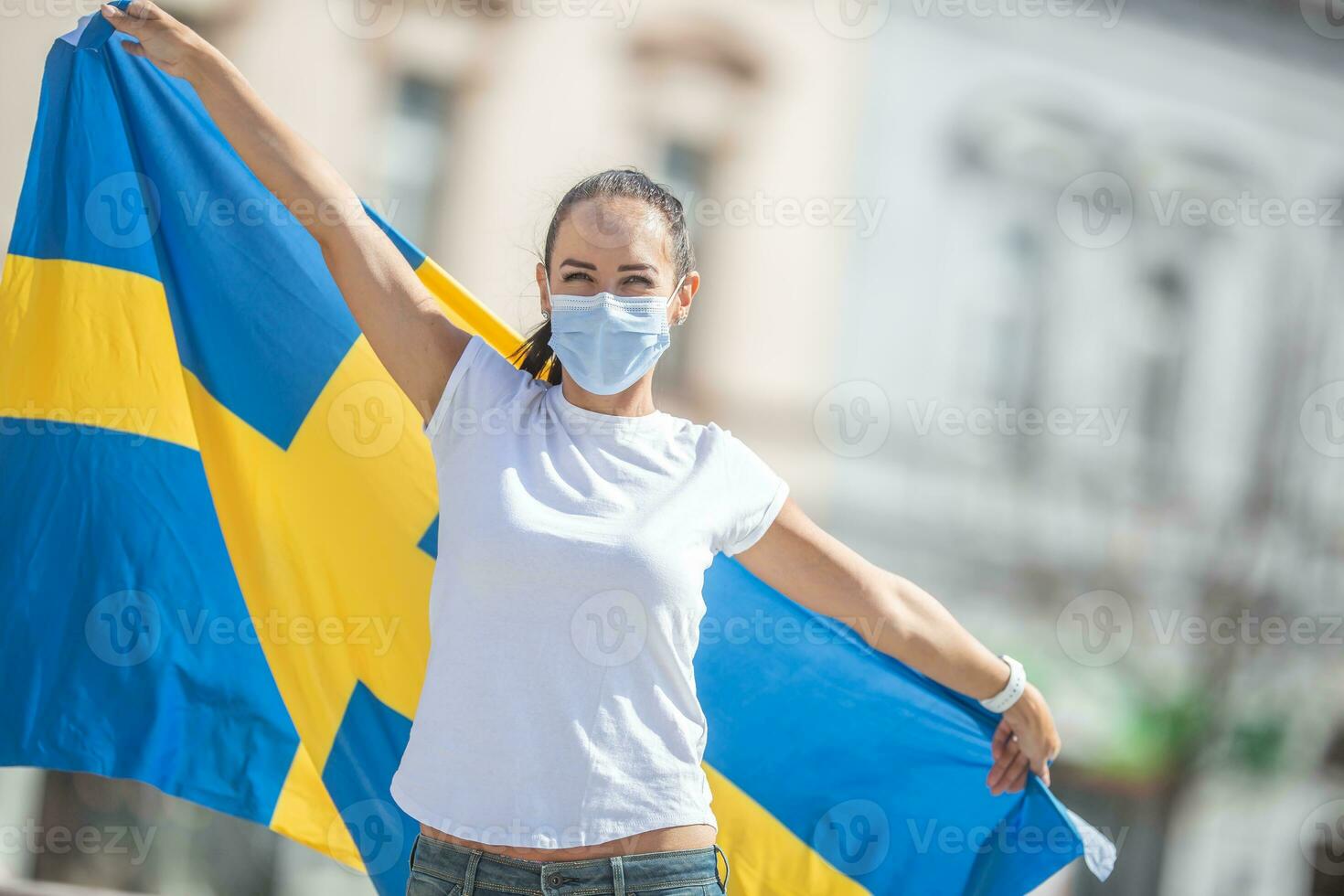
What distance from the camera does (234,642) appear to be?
3.13m

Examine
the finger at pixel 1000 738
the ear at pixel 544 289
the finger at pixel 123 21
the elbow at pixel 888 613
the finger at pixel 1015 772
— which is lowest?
the finger at pixel 1015 772

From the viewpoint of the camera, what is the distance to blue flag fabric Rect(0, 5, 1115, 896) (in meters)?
3.04

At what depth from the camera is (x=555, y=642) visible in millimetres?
2096

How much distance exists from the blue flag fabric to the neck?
843mm

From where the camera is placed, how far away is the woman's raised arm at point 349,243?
2363mm

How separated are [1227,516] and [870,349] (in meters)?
3.12

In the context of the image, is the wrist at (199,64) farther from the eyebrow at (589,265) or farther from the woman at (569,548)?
the eyebrow at (589,265)

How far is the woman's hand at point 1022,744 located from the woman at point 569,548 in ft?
1.70

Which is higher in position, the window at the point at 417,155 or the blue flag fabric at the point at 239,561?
the window at the point at 417,155

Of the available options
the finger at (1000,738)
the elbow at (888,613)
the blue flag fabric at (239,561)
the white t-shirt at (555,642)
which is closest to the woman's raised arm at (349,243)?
the white t-shirt at (555,642)

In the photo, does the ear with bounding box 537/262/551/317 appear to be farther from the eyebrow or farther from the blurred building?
the blurred building

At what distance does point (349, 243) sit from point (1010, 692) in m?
1.66

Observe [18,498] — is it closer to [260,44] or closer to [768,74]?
[260,44]

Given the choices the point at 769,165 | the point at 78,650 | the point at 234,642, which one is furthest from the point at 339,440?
the point at 769,165
